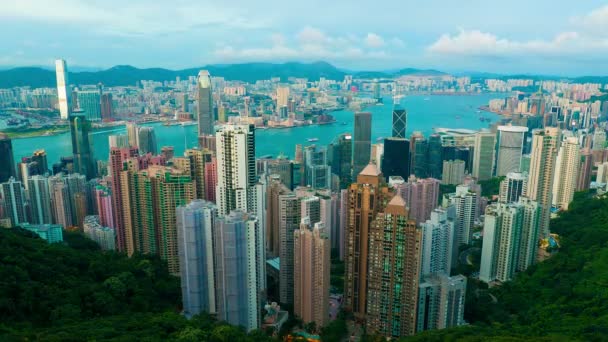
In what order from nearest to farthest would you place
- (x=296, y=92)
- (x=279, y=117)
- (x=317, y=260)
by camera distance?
(x=317, y=260) < (x=279, y=117) < (x=296, y=92)

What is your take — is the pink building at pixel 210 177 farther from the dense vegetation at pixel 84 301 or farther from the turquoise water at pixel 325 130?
the turquoise water at pixel 325 130

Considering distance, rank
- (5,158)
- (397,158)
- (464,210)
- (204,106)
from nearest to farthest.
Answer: (464,210) < (5,158) < (397,158) < (204,106)

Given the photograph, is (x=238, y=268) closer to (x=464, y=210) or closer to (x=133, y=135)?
(x=464, y=210)

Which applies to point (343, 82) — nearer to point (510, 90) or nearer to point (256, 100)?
point (256, 100)

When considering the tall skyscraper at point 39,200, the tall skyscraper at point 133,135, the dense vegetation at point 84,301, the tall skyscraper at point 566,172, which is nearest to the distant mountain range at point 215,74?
the tall skyscraper at point 133,135

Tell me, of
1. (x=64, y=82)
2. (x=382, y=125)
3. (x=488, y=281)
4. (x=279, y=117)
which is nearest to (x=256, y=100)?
(x=279, y=117)

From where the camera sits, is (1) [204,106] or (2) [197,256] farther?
(1) [204,106]

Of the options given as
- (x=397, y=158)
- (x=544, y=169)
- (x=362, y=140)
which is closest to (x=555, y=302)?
(x=544, y=169)
